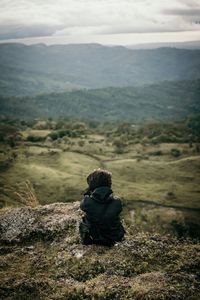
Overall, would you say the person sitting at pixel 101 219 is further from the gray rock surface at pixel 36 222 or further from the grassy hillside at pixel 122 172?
the grassy hillside at pixel 122 172

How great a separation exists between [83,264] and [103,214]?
135cm

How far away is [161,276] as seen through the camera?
7.18 m

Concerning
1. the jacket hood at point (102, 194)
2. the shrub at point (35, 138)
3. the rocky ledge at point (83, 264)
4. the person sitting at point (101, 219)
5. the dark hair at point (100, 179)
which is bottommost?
the shrub at point (35, 138)

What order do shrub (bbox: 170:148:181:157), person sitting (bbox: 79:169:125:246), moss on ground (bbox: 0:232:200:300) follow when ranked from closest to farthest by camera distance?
moss on ground (bbox: 0:232:200:300)
person sitting (bbox: 79:169:125:246)
shrub (bbox: 170:148:181:157)

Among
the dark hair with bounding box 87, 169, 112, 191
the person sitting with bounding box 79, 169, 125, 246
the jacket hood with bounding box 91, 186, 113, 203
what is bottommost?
the person sitting with bounding box 79, 169, 125, 246

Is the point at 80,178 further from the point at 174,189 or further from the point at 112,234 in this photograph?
the point at 112,234

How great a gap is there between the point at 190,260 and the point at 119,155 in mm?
72720

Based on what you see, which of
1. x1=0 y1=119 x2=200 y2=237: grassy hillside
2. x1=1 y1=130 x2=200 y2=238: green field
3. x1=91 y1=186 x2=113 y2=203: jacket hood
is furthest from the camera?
x1=1 y1=130 x2=200 y2=238: green field

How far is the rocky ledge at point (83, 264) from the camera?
679 centimetres

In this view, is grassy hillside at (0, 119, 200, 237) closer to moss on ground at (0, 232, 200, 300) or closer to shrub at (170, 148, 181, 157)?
shrub at (170, 148, 181, 157)

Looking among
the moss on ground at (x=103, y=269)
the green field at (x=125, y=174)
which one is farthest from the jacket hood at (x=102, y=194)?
the green field at (x=125, y=174)

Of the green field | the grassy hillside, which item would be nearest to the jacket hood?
the grassy hillside

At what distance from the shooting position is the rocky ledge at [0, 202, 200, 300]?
6793mm

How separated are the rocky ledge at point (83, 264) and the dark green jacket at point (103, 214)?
0.98 ft
